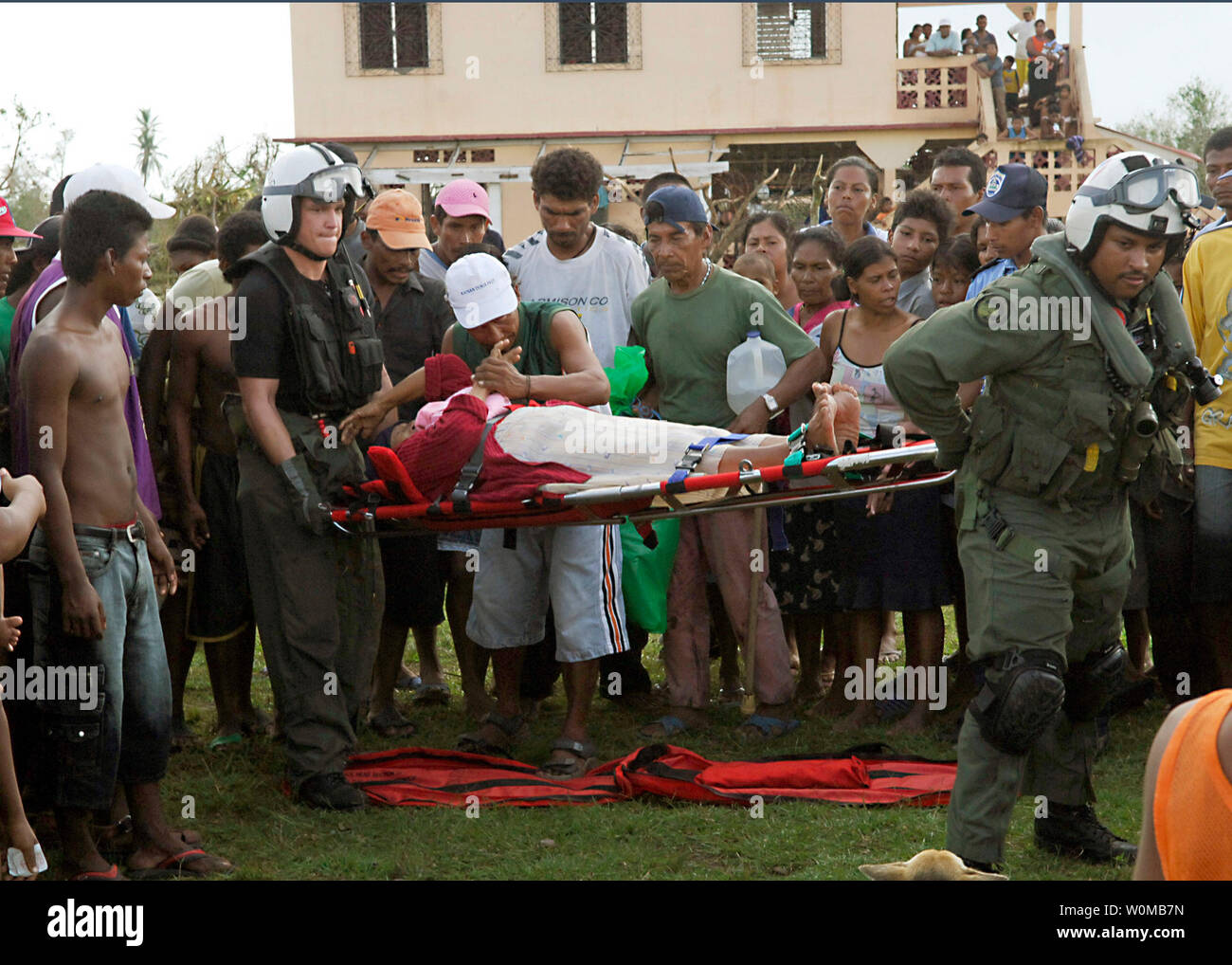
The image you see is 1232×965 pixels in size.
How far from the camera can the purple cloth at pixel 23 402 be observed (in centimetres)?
453

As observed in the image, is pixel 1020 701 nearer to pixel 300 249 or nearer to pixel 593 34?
pixel 300 249

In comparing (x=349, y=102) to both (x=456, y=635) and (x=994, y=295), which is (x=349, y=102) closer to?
(x=456, y=635)

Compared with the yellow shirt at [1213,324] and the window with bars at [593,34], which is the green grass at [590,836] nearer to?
the yellow shirt at [1213,324]

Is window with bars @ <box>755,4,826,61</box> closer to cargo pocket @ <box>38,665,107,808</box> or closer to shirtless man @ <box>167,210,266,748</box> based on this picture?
shirtless man @ <box>167,210,266,748</box>

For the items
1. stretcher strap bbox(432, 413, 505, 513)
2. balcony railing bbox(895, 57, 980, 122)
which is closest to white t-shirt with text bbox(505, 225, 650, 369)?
stretcher strap bbox(432, 413, 505, 513)

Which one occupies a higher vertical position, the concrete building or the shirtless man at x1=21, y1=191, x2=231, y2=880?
the concrete building

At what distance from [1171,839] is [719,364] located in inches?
179

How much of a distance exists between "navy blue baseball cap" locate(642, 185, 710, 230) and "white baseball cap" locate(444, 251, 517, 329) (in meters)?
0.93

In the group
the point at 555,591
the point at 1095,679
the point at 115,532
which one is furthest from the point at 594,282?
the point at 1095,679

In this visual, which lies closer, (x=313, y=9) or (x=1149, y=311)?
(x=1149, y=311)

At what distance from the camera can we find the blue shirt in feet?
19.1

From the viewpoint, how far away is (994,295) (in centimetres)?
412

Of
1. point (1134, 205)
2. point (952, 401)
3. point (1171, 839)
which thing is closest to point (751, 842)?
point (952, 401)

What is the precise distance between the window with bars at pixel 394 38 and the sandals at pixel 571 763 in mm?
19267
